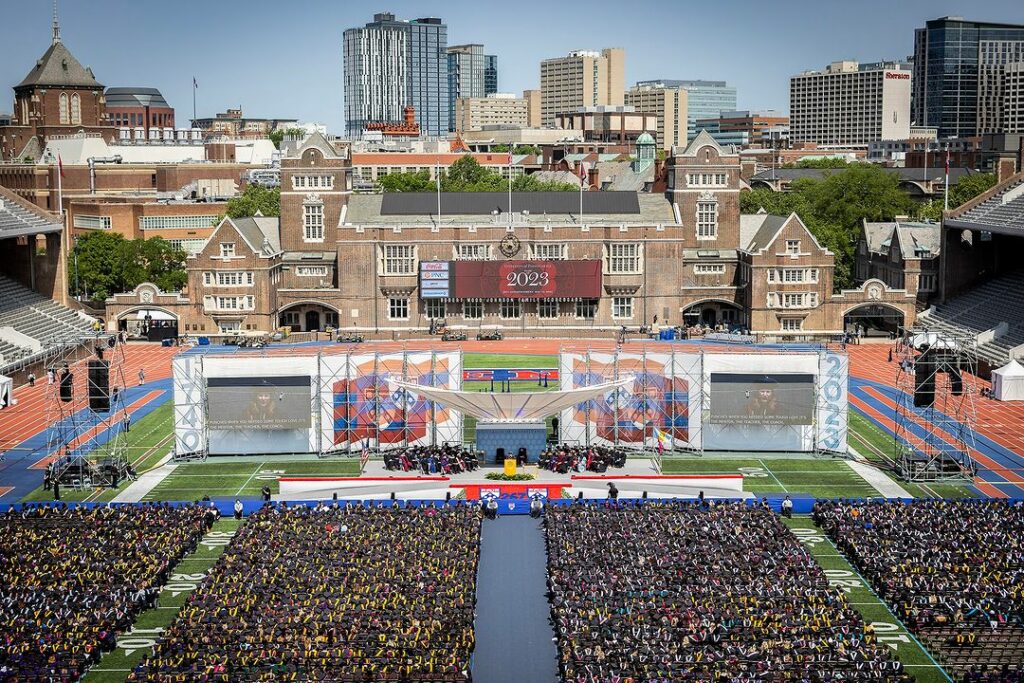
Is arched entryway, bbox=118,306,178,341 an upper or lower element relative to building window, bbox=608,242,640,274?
lower

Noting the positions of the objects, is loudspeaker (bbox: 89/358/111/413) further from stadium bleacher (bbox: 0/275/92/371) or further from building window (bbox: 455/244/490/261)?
building window (bbox: 455/244/490/261)

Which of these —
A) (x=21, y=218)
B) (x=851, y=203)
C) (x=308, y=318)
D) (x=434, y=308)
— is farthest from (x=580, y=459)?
(x=851, y=203)

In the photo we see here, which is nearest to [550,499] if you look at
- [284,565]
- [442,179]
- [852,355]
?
[284,565]

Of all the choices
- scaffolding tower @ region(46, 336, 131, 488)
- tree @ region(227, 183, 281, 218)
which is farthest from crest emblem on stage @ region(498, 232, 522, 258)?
tree @ region(227, 183, 281, 218)

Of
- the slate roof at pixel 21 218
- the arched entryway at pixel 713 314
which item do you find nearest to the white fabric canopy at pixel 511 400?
the slate roof at pixel 21 218

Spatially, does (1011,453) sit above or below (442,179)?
below

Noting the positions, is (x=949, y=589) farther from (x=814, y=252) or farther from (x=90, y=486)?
(x=814, y=252)
